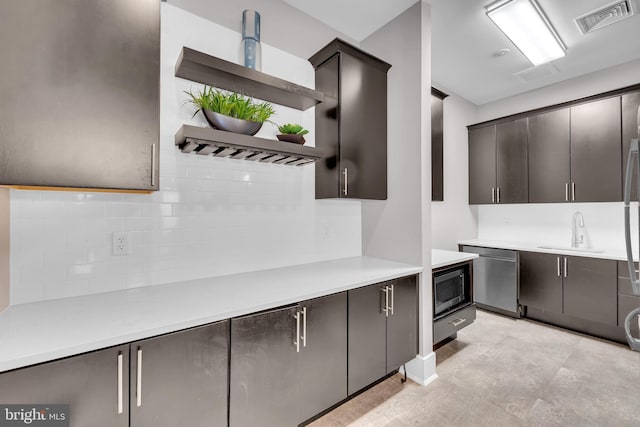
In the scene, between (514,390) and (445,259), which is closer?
(514,390)

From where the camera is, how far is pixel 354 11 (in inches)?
90.3

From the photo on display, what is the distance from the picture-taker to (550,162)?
11.0ft

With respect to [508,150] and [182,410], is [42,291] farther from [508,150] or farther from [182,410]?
[508,150]

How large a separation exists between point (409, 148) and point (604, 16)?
1946 millimetres

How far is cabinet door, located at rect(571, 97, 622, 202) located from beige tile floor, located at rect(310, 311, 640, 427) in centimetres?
156

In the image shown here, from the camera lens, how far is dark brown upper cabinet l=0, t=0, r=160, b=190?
103cm

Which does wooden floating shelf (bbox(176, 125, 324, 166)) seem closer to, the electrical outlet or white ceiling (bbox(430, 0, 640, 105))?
the electrical outlet

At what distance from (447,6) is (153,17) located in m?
2.19

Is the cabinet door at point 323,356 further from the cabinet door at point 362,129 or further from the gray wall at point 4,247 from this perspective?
the gray wall at point 4,247

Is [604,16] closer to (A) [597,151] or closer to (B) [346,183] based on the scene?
(A) [597,151]

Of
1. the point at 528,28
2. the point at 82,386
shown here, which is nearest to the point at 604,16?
the point at 528,28

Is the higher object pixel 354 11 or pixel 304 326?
pixel 354 11

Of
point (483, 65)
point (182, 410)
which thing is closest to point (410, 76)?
point (483, 65)

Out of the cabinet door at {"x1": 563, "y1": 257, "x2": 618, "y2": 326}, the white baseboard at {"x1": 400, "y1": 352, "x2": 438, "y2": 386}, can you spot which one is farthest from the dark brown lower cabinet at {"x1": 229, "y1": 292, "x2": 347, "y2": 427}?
the cabinet door at {"x1": 563, "y1": 257, "x2": 618, "y2": 326}
